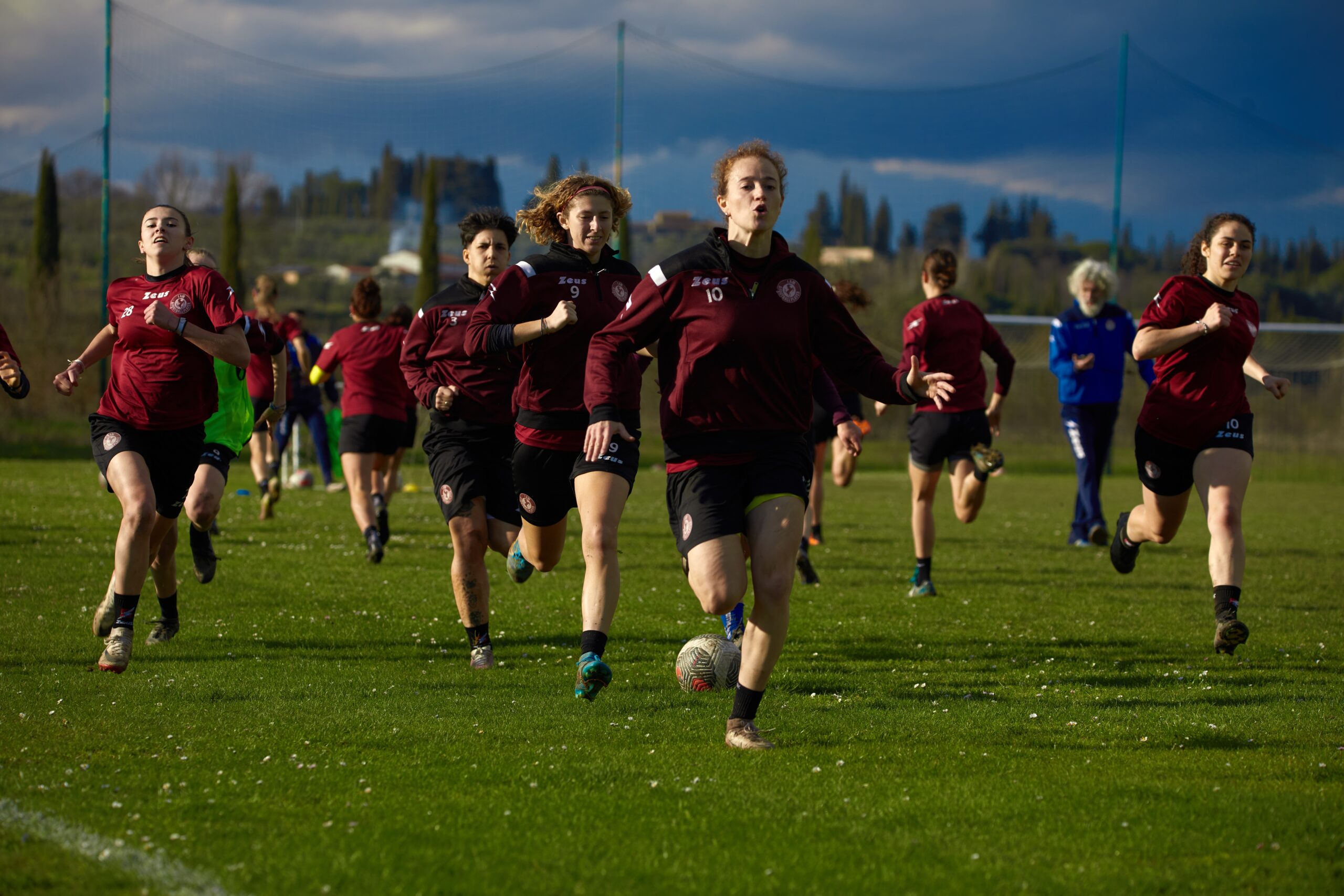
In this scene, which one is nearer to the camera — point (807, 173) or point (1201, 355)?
point (1201, 355)

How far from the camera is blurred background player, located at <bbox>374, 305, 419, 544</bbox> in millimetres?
10828

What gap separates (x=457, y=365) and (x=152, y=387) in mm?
1579

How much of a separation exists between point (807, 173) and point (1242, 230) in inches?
1087

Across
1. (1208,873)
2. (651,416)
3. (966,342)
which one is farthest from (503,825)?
(651,416)

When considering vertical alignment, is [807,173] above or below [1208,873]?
above

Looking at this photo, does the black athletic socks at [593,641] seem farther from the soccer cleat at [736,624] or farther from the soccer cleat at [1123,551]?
the soccer cleat at [1123,551]

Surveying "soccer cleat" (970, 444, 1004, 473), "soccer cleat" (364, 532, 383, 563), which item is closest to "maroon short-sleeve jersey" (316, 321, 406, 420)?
"soccer cleat" (364, 532, 383, 563)

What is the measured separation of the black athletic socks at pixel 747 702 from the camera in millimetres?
5055

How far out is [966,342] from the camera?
9.38 m

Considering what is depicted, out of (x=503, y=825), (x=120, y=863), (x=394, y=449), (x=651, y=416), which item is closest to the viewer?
(x=120, y=863)

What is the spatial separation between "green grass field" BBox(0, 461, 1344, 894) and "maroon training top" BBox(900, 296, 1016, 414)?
1.56 m

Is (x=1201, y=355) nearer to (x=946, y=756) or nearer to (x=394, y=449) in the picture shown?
(x=946, y=756)

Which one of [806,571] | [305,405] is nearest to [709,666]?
[806,571]

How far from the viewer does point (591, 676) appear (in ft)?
17.4
